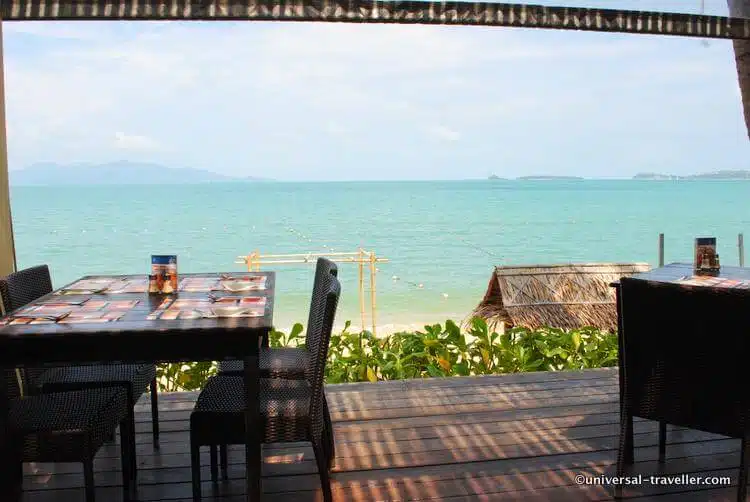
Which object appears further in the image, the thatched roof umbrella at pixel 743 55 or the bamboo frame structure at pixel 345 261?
the bamboo frame structure at pixel 345 261

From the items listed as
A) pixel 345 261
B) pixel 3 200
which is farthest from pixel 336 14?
pixel 345 261

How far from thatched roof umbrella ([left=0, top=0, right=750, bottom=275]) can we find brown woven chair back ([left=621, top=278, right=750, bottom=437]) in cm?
172

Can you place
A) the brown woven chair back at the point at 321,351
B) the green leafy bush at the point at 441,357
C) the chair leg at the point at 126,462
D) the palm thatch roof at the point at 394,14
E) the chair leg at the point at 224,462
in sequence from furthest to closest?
the green leafy bush at the point at 441,357 → the palm thatch roof at the point at 394,14 → the chair leg at the point at 224,462 → the chair leg at the point at 126,462 → the brown woven chair back at the point at 321,351

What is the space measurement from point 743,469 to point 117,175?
5578cm

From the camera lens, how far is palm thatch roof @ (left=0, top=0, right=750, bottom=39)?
333 centimetres

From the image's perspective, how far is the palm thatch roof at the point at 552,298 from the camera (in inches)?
267

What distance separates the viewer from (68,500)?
2.67 m

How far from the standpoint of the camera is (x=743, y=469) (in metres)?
2.46

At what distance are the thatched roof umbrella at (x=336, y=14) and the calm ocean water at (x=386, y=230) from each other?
423 inches

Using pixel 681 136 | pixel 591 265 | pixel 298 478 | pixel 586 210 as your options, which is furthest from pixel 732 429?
pixel 681 136

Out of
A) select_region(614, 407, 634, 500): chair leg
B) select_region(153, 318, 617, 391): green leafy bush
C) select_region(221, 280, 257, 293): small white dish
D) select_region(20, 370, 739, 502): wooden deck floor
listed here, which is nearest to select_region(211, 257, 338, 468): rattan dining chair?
select_region(20, 370, 739, 502): wooden deck floor

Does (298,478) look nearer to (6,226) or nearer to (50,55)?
(6,226)

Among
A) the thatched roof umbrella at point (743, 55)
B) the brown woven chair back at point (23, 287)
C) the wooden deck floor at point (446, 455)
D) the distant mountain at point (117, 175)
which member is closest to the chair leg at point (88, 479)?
the wooden deck floor at point (446, 455)

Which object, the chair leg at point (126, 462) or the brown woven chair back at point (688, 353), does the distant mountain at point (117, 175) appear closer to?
the chair leg at point (126, 462)
